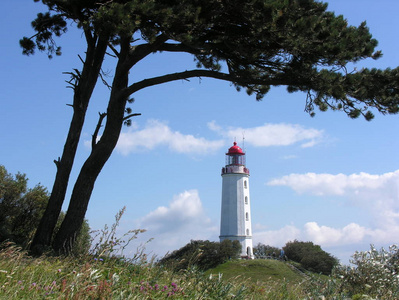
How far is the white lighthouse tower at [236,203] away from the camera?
37375 mm

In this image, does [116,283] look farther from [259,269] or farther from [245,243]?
[245,243]

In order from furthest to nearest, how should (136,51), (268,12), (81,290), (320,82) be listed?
1. (136,51)
2. (320,82)
3. (268,12)
4. (81,290)

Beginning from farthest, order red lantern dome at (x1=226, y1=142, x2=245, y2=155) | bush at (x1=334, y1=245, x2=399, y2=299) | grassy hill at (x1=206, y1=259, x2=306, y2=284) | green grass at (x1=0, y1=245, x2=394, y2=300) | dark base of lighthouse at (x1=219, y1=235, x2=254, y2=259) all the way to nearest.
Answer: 1. red lantern dome at (x1=226, y1=142, x2=245, y2=155)
2. dark base of lighthouse at (x1=219, y1=235, x2=254, y2=259)
3. grassy hill at (x1=206, y1=259, x2=306, y2=284)
4. bush at (x1=334, y1=245, x2=399, y2=299)
5. green grass at (x1=0, y1=245, x2=394, y2=300)

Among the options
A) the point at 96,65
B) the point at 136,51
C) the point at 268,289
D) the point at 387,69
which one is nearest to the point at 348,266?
the point at 268,289

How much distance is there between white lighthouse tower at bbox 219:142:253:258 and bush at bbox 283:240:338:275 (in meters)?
3.69

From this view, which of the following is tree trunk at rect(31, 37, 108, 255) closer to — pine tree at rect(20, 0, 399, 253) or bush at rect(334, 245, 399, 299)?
pine tree at rect(20, 0, 399, 253)

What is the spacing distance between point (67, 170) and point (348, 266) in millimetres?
6507

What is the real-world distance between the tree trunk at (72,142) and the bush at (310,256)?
21144 millimetres

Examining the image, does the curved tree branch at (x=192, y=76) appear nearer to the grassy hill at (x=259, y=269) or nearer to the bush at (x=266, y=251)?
the grassy hill at (x=259, y=269)

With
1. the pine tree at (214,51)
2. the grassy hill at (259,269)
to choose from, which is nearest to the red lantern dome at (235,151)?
the grassy hill at (259,269)

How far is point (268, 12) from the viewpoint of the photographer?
28.9 feet

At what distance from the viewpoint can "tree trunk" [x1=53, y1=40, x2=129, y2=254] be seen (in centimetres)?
932

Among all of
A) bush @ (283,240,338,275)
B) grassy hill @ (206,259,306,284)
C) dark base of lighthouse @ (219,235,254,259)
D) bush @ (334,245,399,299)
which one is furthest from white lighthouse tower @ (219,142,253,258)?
bush @ (334,245,399,299)

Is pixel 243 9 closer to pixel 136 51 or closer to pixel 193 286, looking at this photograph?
pixel 136 51
